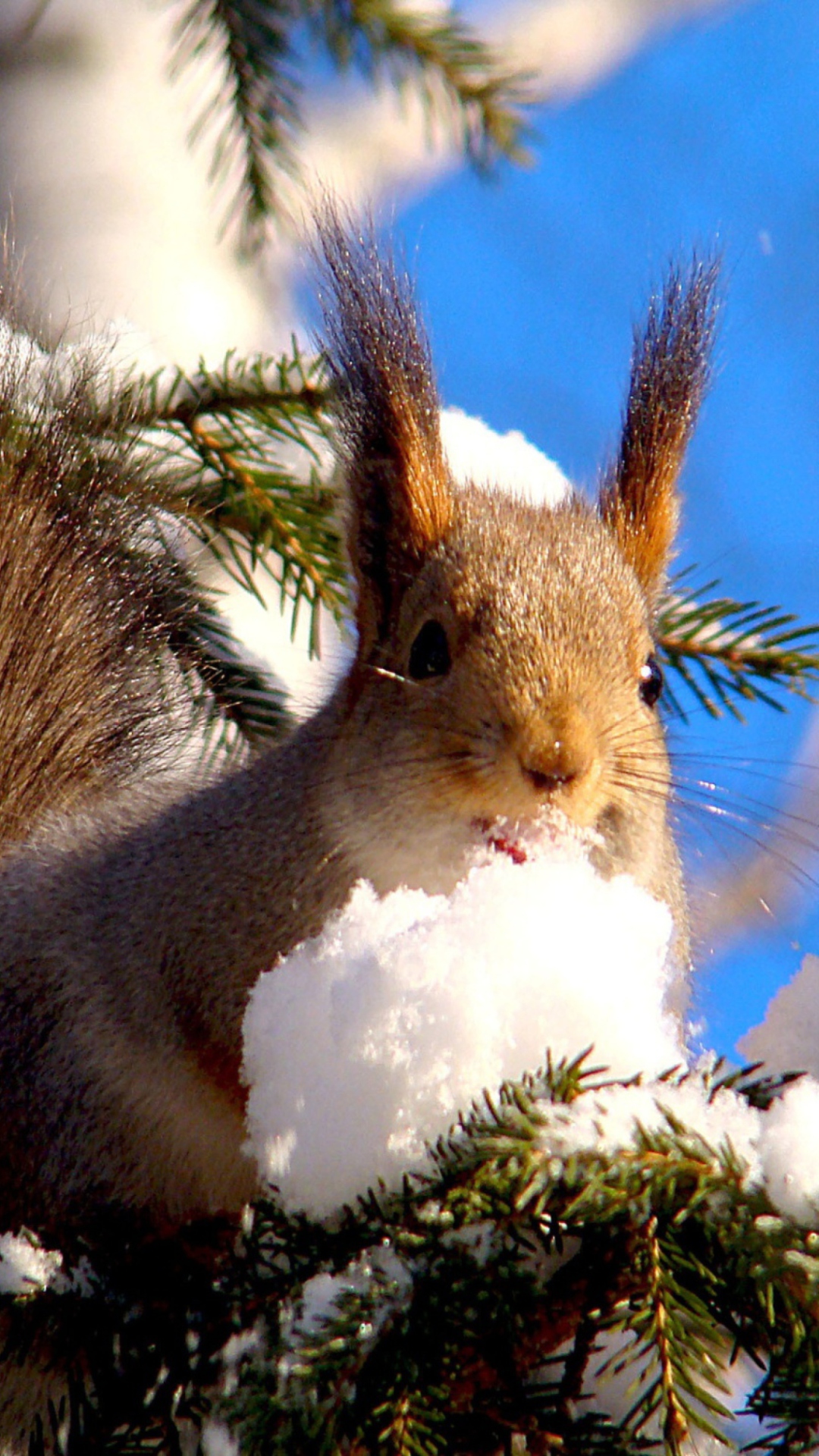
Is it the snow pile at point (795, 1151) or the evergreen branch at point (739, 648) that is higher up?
the evergreen branch at point (739, 648)

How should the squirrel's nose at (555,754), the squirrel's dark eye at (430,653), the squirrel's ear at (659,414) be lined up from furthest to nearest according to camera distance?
the squirrel's ear at (659,414) → the squirrel's dark eye at (430,653) → the squirrel's nose at (555,754)

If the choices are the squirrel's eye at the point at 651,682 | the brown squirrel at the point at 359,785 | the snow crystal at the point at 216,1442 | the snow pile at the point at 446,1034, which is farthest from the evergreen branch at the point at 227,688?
the snow crystal at the point at 216,1442

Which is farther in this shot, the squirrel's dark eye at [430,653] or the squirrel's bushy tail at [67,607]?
the squirrel's bushy tail at [67,607]

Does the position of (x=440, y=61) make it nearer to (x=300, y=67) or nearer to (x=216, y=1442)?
(x=300, y=67)

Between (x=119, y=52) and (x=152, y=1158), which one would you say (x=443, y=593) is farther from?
(x=119, y=52)

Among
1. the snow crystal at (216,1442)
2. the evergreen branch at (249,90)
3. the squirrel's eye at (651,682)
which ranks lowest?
the snow crystal at (216,1442)

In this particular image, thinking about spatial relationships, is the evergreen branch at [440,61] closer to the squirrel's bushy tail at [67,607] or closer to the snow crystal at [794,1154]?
the squirrel's bushy tail at [67,607]

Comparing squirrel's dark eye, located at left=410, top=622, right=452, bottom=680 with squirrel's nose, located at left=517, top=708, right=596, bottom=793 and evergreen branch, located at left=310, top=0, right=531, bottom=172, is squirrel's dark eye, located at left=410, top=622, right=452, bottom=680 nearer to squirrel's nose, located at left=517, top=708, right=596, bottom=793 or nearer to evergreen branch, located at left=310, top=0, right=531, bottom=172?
squirrel's nose, located at left=517, top=708, right=596, bottom=793

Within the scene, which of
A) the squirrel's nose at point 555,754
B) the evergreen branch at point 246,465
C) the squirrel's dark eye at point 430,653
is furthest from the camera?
the evergreen branch at point 246,465
